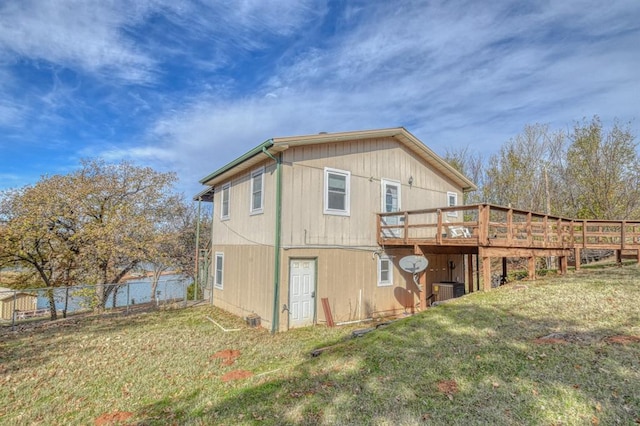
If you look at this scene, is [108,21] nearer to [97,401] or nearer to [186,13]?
[186,13]

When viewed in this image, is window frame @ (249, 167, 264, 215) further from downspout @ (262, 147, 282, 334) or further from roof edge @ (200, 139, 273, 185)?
downspout @ (262, 147, 282, 334)

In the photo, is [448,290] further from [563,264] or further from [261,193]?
[261,193]

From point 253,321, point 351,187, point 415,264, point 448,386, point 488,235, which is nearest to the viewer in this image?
point 448,386

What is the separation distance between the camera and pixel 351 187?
10.6m

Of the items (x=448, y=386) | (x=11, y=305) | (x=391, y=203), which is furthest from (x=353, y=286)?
(x=11, y=305)

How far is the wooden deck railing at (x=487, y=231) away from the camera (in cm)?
866

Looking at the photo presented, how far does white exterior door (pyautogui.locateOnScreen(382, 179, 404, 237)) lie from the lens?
11.2m

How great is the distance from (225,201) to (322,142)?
5.74m

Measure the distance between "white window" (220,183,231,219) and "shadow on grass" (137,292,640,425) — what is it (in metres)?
8.70

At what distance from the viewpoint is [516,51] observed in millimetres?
12711

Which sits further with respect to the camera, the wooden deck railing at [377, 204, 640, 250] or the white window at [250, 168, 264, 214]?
the white window at [250, 168, 264, 214]

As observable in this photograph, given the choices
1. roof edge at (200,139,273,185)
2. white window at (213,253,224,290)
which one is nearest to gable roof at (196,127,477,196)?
roof edge at (200,139,273,185)

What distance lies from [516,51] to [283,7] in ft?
30.3

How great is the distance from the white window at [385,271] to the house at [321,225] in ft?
0.11
